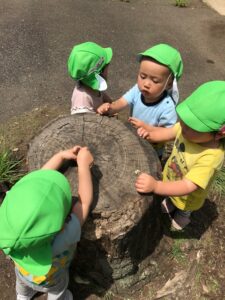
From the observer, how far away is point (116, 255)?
8.50 ft

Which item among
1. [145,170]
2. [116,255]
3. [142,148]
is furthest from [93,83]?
[116,255]

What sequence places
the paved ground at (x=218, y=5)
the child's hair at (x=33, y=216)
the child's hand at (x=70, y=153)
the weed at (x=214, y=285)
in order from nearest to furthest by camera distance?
the child's hair at (x=33, y=216) → the child's hand at (x=70, y=153) → the weed at (x=214, y=285) → the paved ground at (x=218, y=5)

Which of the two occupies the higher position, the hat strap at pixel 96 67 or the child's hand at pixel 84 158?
the hat strap at pixel 96 67

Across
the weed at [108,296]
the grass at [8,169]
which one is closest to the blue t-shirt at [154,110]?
the grass at [8,169]

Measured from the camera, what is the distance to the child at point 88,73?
3104 mm

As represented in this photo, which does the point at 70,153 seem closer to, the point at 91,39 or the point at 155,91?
the point at 155,91

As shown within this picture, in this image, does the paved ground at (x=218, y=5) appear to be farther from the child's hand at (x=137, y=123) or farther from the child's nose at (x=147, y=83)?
the child's hand at (x=137, y=123)

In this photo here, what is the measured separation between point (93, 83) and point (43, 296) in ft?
6.30

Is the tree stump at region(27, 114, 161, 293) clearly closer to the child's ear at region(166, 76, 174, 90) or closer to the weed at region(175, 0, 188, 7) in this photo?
the child's ear at region(166, 76, 174, 90)

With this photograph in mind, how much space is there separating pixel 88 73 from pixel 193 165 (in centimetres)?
133

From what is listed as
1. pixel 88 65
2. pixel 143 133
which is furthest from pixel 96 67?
pixel 143 133

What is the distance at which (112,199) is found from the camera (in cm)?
233

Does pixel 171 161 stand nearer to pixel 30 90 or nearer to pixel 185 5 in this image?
pixel 30 90

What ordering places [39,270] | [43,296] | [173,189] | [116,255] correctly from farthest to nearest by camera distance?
1. [43,296]
2. [116,255]
3. [173,189]
4. [39,270]
